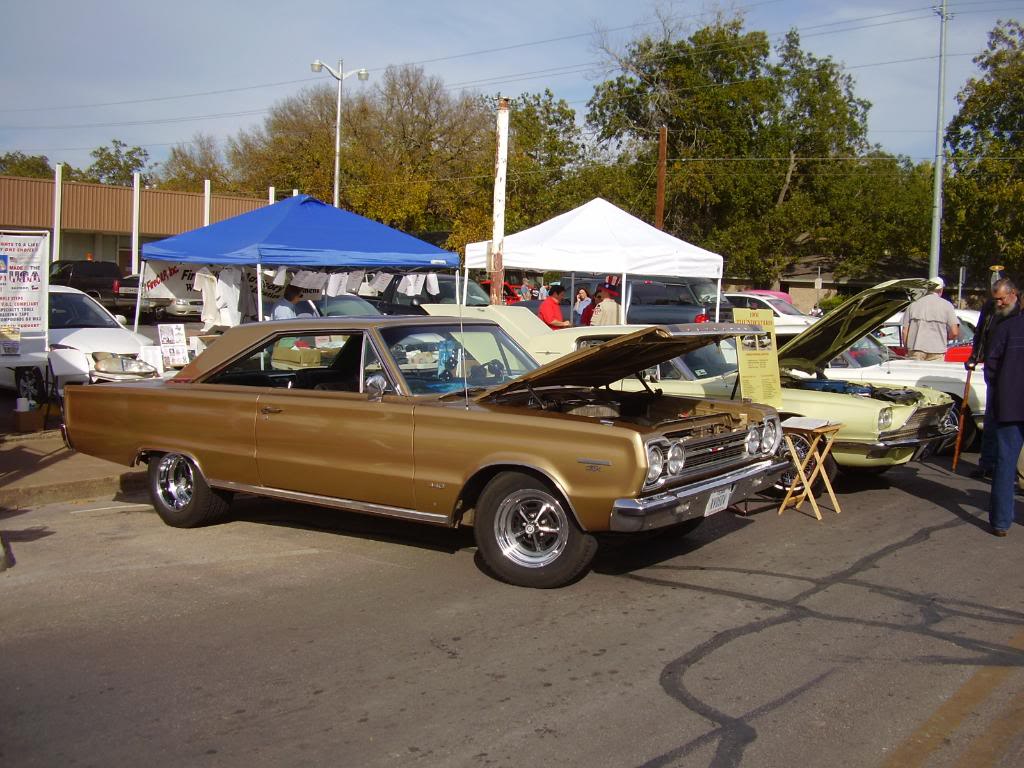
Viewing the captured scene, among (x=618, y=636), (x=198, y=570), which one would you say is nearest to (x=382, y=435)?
(x=198, y=570)

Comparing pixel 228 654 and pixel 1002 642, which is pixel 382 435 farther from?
pixel 1002 642

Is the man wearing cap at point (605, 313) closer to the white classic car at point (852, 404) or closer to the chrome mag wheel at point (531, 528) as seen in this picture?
the white classic car at point (852, 404)

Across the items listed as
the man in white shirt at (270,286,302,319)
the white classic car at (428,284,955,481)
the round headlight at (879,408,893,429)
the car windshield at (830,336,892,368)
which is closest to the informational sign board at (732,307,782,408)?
the white classic car at (428,284,955,481)

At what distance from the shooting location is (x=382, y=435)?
6.28 meters

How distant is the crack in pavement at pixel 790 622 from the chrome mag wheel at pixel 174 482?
137 inches

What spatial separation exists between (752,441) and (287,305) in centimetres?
757

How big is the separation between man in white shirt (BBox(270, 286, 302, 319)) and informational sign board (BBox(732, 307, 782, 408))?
6042 millimetres

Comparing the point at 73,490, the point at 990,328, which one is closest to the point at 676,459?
the point at 990,328

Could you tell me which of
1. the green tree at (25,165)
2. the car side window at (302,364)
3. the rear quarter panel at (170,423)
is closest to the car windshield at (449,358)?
the car side window at (302,364)

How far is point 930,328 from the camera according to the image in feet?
43.5

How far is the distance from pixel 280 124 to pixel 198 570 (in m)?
51.0

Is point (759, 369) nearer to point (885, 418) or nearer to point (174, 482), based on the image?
point (885, 418)

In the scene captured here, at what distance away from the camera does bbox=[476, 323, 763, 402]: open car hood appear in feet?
19.5

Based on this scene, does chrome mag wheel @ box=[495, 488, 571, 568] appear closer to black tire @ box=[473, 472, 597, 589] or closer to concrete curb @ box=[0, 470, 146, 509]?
black tire @ box=[473, 472, 597, 589]
